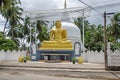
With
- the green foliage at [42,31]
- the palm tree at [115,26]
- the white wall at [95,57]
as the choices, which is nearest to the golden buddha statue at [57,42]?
the white wall at [95,57]

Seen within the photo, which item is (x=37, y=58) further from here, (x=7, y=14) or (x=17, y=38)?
(x=17, y=38)

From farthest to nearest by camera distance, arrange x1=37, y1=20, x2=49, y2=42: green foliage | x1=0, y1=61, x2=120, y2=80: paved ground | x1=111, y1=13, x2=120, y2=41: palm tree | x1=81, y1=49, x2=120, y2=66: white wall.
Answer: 1. x1=37, y1=20, x2=49, y2=42: green foliage
2. x1=111, y1=13, x2=120, y2=41: palm tree
3. x1=81, y1=49, x2=120, y2=66: white wall
4. x1=0, y1=61, x2=120, y2=80: paved ground

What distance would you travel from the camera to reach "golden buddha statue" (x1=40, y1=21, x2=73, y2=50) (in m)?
40.3

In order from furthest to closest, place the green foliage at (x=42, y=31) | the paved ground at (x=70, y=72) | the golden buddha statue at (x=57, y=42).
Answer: the green foliage at (x=42, y=31) → the golden buddha statue at (x=57, y=42) → the paved ground at (x=70, y=72)

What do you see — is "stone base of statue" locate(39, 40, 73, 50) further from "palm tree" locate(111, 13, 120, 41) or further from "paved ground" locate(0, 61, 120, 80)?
"palm tree" locate(111, 13, 120, 41)

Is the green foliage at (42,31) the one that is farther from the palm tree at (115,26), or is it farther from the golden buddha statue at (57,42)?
the golden buddha statue at (57,42)

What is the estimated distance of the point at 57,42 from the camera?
4150cm

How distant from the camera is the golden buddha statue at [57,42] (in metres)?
40.3

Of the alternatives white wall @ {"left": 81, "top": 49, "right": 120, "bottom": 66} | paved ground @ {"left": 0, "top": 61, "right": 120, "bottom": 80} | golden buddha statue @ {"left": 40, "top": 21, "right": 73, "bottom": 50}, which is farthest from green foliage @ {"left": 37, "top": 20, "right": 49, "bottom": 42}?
paved ground @ {"left": 0, "top": 61, "right": 120, "bottom": 80}

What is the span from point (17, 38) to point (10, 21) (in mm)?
10174

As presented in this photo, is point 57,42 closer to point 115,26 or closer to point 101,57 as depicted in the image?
point 101,57

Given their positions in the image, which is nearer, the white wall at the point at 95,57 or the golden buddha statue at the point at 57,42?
the white wall at the point at 95,57

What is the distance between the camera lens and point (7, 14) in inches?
1987

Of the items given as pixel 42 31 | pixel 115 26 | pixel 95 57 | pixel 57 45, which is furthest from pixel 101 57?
pixel 42 31
